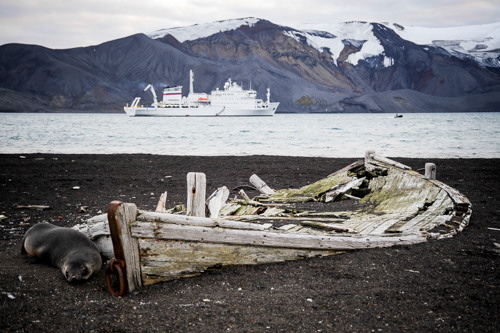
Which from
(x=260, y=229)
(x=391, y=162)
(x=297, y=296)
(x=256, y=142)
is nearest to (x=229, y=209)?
(x=260, y=229)

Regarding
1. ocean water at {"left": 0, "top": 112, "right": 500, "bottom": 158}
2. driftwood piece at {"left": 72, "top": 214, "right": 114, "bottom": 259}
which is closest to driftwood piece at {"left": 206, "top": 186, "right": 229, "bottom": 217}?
driftwood piece at {"left": 72, "top": 214, "right": 114, "bottom": 259}

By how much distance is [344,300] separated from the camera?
11.3 feet

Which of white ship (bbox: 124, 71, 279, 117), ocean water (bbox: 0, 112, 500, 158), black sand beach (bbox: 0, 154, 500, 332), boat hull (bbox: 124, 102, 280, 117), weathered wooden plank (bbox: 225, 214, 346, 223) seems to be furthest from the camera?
white ship (bbox: 124, 71, 279, 117)

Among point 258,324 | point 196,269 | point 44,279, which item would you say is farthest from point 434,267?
point 44,279

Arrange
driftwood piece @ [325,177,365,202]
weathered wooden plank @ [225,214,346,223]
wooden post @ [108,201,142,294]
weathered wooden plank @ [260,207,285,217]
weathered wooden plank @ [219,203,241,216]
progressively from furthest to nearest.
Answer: driftwood piece @ [325,177,365,202] < weathered wooden plank @ [219,203,241,216] < weathered wooden plank @ [260,207,285,217] < weathered wooden plank @ [225,214,346,223] < wooden post @ [108,201,142,294]

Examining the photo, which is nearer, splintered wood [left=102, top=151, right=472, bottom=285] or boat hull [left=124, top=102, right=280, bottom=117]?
splintered wood [left=102, top=151, right=472, bottom=285]

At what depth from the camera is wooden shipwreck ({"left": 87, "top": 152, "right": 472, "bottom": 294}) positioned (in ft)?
11.2

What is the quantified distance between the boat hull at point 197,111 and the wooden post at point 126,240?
98.9m

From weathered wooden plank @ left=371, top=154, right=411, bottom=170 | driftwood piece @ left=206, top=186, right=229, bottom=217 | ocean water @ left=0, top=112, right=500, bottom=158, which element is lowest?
ocean water @ left=0, top=112, right=500, bottom=158

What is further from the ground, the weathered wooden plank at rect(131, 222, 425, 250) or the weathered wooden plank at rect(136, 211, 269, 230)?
the weathered wooden plank at rect(136, 211, 269, 230)

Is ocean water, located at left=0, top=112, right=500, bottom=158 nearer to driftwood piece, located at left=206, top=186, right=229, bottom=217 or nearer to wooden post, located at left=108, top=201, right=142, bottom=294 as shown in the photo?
driftwood piece, located at left=206, top=186, right=229, bottom=217

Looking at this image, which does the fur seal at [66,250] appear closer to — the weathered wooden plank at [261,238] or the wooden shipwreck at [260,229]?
the wooden shipwreck at [260,229]

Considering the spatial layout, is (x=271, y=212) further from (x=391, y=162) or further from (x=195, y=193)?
(x=391, y=162)

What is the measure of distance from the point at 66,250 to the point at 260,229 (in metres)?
2.01
